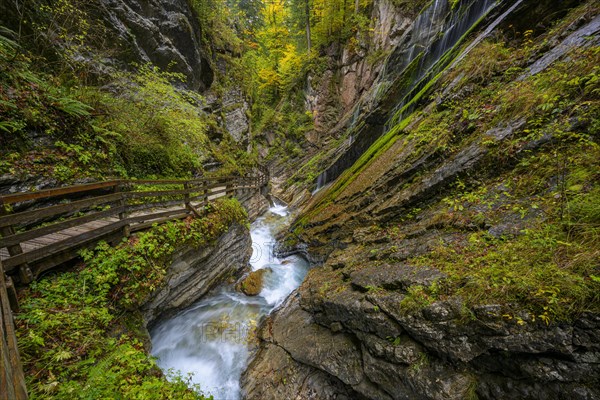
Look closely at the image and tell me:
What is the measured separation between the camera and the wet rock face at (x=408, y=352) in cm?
262

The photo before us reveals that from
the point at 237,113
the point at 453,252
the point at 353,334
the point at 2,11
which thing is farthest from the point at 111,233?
the point at 237,113

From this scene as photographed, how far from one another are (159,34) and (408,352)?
17.1 meters

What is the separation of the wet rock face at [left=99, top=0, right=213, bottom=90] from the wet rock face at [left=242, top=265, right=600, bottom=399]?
13133 millimetres

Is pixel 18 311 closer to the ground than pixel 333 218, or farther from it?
farther from it

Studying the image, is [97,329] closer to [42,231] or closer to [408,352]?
[42,231]

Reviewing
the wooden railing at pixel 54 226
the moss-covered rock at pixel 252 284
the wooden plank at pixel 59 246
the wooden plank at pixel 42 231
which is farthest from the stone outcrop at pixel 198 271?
the wooden plank at pixel 42 231

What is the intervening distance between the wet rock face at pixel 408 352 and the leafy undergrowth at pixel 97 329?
2417 millimetres

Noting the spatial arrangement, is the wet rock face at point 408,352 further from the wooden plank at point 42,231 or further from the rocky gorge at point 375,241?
the wooden plank at point 42,231

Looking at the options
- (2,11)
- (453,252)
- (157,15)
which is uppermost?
(157,15)

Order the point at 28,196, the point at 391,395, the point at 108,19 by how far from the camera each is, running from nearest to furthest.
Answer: the point at 28,196
the point at 391,395
the point at 108,19

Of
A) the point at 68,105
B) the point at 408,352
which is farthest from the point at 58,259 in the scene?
the point at 408,352

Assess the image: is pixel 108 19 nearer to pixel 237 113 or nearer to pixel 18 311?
pixel 237 113

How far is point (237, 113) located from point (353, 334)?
19195mm

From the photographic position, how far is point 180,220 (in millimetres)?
6691
